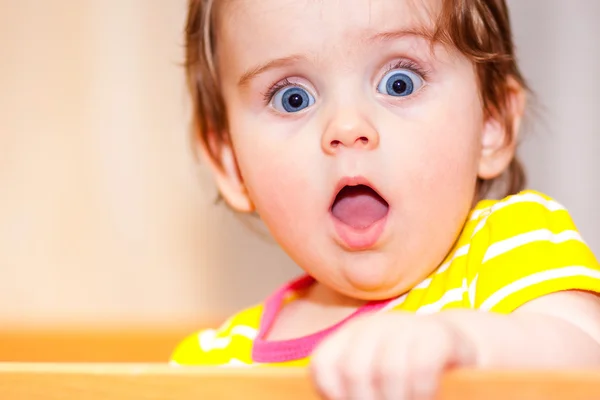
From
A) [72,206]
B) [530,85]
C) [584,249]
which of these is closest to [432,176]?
[584,249]

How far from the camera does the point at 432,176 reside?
807 millimetres

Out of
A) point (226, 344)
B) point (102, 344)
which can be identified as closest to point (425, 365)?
point (226, 344)

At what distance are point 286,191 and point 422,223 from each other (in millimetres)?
133

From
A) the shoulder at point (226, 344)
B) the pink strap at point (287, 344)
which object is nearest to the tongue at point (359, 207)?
the pink strap at point (287, 344)

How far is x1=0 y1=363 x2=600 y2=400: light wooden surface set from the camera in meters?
0.51

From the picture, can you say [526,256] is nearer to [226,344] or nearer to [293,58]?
[293,58]

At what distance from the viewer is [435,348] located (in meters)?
0.54

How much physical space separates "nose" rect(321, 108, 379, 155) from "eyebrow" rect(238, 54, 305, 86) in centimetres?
8

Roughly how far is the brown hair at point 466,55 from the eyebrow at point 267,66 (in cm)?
8

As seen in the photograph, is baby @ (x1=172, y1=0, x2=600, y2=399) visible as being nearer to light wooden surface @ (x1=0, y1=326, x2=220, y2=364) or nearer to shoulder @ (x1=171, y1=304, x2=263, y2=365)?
shoulder @ (x1=171, y1=304, x2=263, y2=365)

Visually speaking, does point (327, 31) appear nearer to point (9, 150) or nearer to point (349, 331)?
point (349, 331)

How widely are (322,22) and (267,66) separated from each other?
3.0 inches

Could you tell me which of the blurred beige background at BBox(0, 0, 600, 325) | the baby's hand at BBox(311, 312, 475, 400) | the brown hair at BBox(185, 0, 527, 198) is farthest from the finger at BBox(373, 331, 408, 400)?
the blurred beige background at BBox(0, 0, 600, 325)

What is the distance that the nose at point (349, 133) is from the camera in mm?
769
